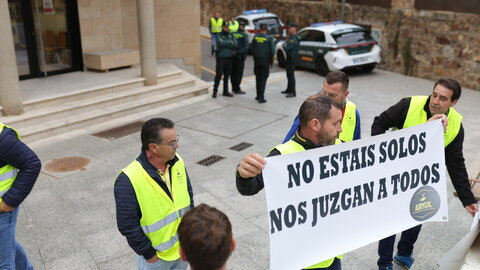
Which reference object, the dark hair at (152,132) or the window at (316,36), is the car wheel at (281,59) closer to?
the window at (316,36)

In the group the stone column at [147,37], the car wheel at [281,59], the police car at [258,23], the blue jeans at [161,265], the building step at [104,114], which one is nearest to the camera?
the blue jeans at [161,265]

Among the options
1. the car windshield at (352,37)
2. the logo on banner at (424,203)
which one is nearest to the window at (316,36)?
the car windshield at (352,37)

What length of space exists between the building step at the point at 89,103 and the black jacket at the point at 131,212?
6.66 metres

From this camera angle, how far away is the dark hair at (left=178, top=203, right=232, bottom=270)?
6.89 feet

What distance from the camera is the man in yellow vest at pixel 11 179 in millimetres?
3438

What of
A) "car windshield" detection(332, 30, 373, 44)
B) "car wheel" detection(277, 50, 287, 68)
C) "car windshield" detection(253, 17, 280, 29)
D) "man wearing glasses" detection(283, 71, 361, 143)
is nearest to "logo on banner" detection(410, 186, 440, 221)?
"man wearing glasses" detection(283, 71, 361, 143)

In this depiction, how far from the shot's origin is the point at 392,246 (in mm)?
4492

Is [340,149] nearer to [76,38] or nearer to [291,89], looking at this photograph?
[291,89]

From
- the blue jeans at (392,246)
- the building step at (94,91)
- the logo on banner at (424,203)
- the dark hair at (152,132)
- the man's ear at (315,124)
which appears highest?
the man's ear at (315,124)

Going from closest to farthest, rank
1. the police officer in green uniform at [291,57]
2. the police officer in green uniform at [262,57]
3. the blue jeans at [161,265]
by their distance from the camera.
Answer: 1. the blue jeans at [161,265]
2. the police officer in green uniform at [262,57]
3. the police officer in green uniform at [291,57]

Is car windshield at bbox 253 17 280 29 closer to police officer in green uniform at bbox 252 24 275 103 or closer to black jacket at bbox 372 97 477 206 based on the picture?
police officer in green uniform at bbox 252 24 275 103

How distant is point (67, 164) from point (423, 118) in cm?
581

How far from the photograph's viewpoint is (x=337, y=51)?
14.7 metres

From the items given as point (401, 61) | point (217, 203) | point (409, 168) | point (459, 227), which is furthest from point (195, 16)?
point (409, 168)
